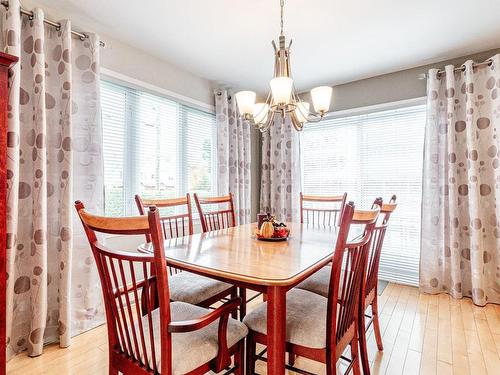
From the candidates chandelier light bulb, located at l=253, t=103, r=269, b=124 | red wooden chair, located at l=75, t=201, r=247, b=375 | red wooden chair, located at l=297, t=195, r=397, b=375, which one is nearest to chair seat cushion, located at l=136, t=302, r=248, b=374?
red wooden chair, located at l=75, t=201, r=247, b=375

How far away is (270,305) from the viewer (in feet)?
3.58

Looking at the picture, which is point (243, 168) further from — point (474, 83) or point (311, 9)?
point (474, 83)

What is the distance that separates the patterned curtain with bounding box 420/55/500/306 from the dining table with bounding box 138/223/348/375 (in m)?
1.57

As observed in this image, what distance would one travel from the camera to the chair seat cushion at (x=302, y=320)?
1221mm

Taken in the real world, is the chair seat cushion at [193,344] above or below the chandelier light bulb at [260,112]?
below

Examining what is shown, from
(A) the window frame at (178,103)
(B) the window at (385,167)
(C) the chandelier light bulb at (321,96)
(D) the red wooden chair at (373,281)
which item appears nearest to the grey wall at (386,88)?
(B) the window at (385,167)

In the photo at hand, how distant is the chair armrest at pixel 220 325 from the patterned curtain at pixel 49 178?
1.44m

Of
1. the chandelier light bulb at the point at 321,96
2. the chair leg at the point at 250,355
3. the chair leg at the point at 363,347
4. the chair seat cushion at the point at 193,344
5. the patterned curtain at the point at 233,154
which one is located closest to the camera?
the chair seat cushion at the point at 193,344

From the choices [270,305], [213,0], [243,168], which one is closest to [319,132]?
[243,168]

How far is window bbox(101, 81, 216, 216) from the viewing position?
253 centimetres

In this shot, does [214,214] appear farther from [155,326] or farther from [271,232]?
[155,326]

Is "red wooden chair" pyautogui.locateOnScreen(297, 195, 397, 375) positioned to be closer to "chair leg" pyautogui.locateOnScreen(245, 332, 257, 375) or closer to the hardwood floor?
the hardwood floor

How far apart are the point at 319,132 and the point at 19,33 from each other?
10.3 feet

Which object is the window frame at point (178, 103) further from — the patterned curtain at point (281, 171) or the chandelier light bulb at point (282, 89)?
the chandelier light bulb at point (282, 89)
